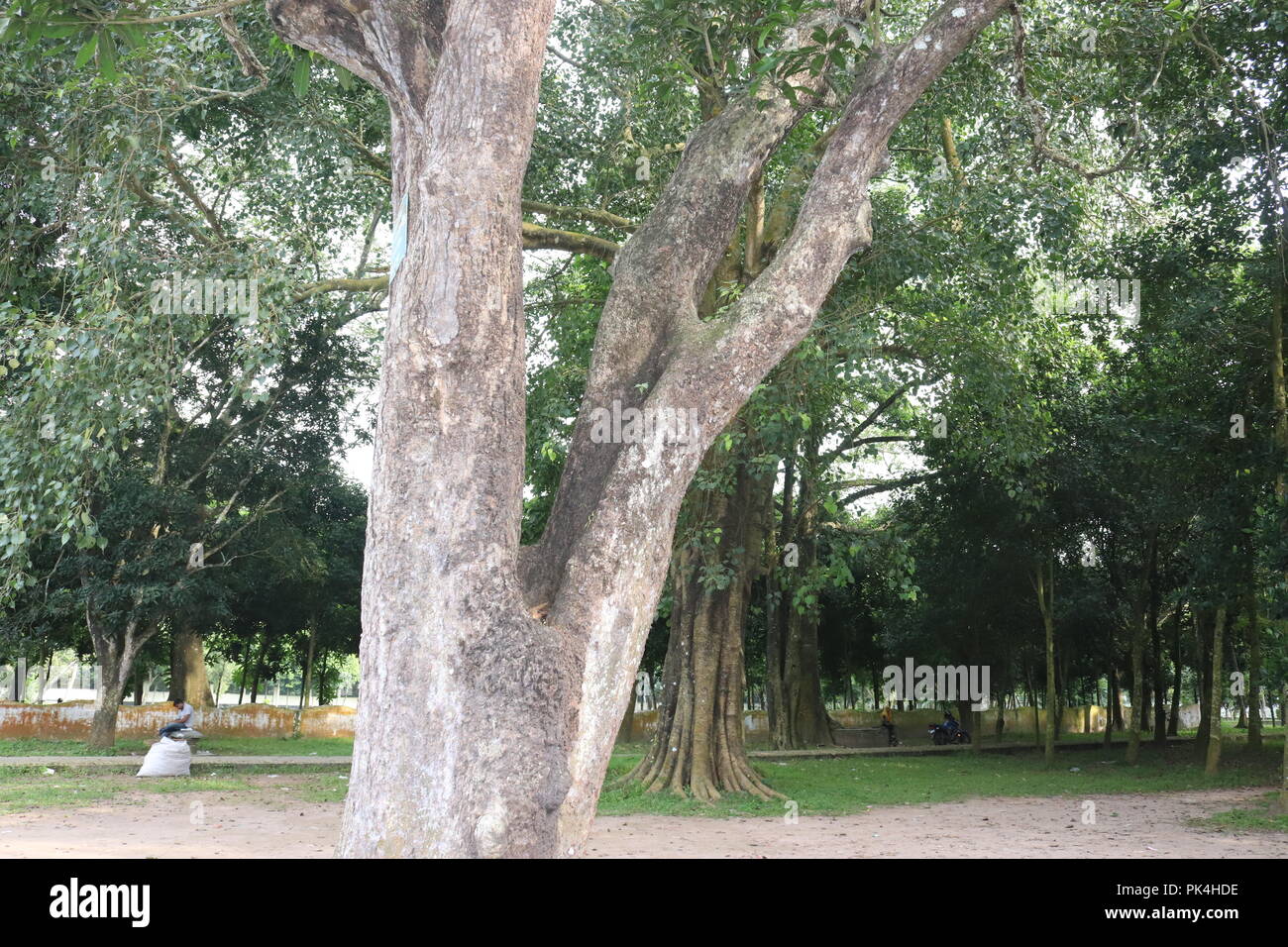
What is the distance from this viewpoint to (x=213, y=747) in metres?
22.2

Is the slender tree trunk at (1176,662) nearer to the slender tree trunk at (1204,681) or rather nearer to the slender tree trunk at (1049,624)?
the slender tree trunk at (1204,681)

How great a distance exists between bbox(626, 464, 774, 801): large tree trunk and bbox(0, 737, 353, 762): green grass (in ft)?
31.2

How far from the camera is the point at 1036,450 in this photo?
13609mm

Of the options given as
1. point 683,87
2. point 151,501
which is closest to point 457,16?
point 683,87

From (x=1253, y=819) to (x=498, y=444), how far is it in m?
11.3

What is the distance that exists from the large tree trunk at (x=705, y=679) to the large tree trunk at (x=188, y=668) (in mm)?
13184

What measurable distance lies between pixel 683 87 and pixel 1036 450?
6.71 metres

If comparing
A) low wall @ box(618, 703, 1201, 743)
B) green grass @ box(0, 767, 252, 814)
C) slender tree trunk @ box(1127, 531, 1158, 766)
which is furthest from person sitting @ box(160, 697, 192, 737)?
slender tree trunk @ box(1127, 531, 1158, 766)

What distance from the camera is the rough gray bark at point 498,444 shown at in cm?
Answer: 344

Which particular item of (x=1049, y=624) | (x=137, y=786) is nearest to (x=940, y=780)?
(x=1049, y=624)

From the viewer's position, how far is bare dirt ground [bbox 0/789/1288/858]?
8719 millimetres

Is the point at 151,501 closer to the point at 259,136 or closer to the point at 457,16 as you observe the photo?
the point at 259,136

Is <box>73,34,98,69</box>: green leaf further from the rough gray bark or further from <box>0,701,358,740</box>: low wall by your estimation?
<box>0,701,358,740</box>: low wall

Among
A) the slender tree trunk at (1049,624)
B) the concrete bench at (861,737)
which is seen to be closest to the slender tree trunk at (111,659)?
the slender tree trunk at (1049,624)
